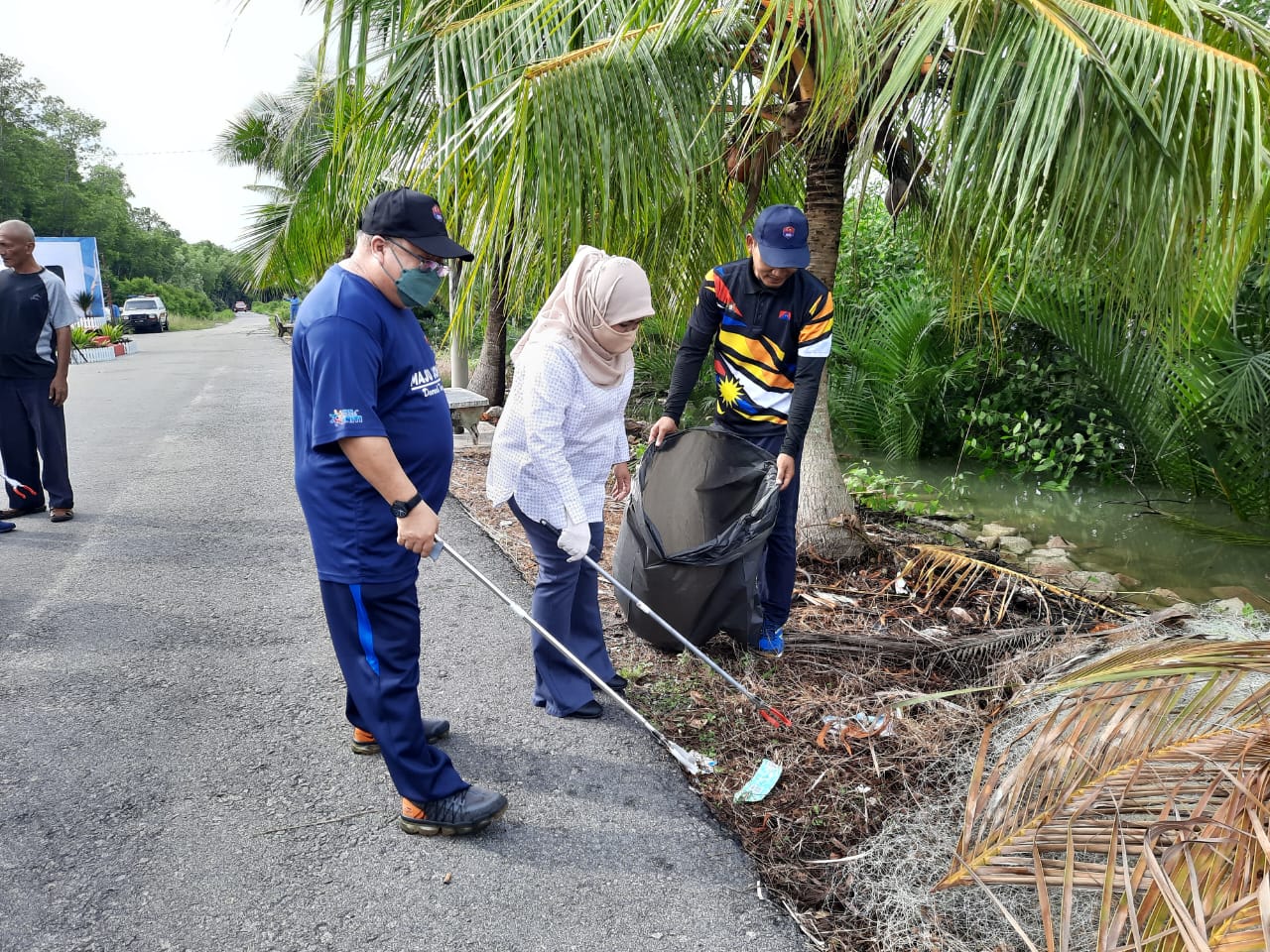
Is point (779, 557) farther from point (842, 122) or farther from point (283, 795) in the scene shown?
point (283, 795)

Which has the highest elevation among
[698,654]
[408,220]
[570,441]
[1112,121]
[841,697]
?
[1112,121]

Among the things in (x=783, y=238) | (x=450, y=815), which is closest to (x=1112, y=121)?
(x=783, y=238)

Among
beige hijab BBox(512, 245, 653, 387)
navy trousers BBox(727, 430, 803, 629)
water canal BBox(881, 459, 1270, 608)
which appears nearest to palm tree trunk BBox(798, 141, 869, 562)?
navy trousers BBox(727, 430, 803, 629)

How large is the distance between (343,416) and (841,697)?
2329 millimetres

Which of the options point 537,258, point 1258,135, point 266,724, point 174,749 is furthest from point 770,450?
point 174,749

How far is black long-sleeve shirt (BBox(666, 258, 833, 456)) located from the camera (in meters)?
3.90

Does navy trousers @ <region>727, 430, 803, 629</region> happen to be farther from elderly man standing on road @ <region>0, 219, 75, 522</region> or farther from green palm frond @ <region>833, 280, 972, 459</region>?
green palm frond @ <region>833, 280, 972, 459</region>

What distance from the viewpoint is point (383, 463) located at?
2.43m

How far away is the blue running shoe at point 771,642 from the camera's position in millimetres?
4090

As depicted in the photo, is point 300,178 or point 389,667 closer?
point 389,667

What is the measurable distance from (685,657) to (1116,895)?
84.0 inches

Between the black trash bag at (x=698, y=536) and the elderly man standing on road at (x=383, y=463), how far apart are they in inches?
50.9

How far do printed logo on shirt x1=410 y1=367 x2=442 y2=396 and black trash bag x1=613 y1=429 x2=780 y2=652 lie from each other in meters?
1.37

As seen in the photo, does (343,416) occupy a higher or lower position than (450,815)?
higher
